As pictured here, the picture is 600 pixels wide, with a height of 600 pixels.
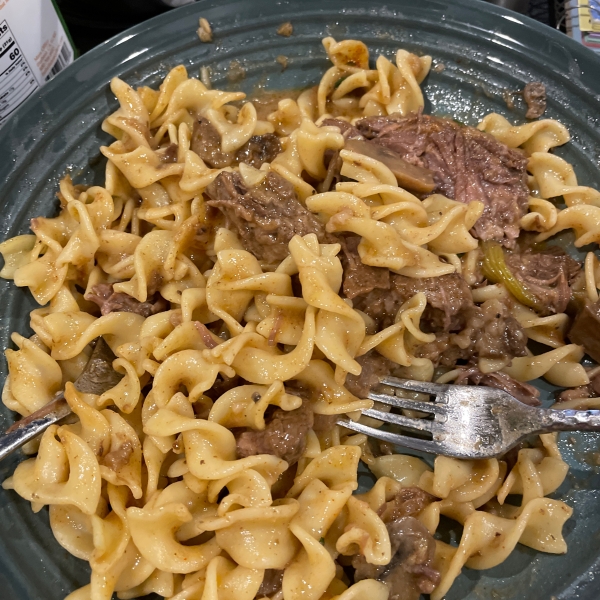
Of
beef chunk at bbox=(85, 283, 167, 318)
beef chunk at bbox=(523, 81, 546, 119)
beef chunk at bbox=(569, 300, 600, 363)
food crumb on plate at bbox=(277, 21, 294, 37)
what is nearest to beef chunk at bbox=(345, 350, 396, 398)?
beef chunk at bbox=(569, 300, 600, 363)

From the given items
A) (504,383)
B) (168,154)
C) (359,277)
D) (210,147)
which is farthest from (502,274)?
(168,154)

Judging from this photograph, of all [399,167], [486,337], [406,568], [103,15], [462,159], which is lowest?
[406,568]

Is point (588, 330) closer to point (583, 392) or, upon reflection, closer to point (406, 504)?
point (583, 392)

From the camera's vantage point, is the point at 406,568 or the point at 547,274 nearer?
the point at 406,568

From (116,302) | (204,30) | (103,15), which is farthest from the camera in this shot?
(103,15)

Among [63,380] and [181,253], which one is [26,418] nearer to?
[63,380]

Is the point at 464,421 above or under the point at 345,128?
under
